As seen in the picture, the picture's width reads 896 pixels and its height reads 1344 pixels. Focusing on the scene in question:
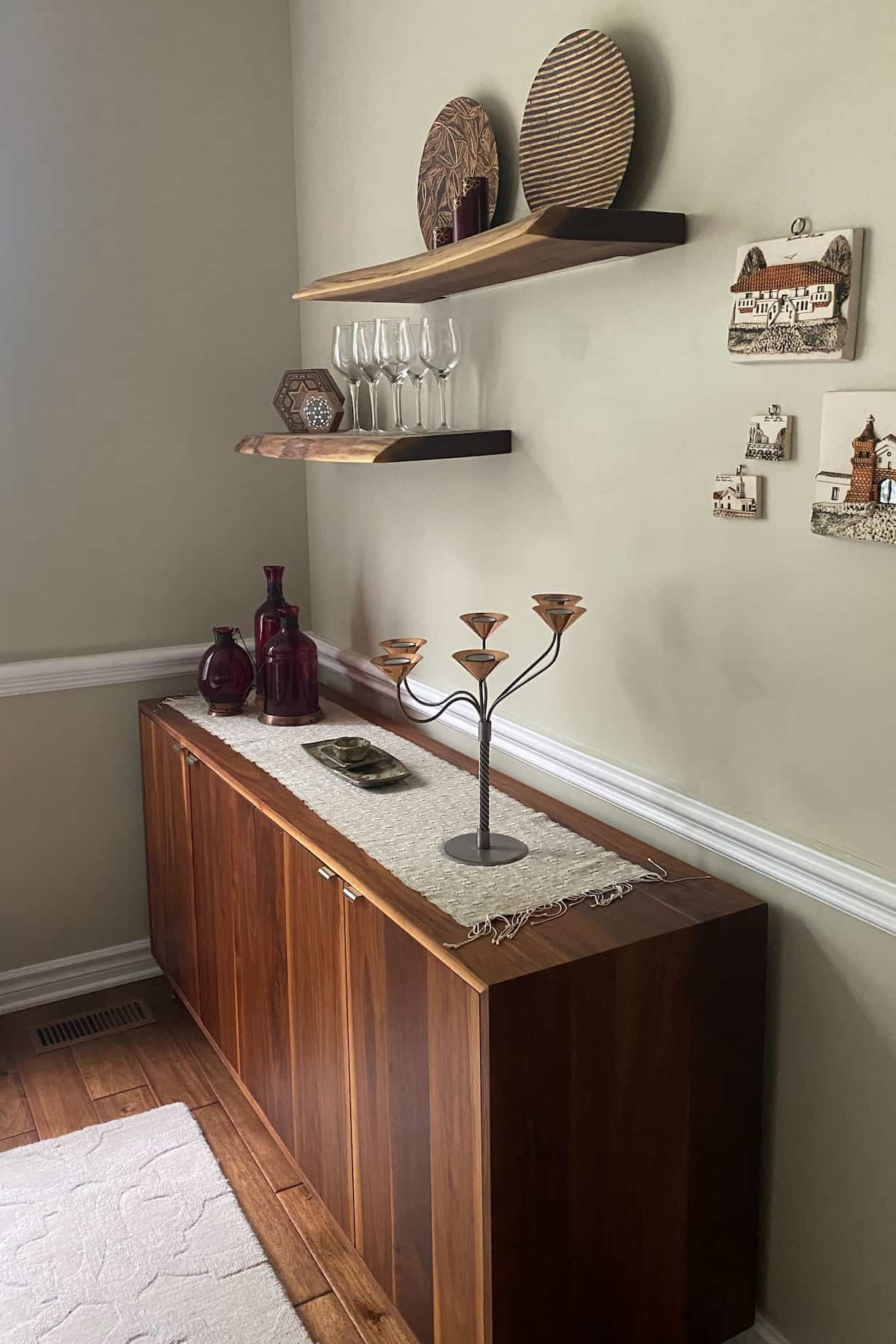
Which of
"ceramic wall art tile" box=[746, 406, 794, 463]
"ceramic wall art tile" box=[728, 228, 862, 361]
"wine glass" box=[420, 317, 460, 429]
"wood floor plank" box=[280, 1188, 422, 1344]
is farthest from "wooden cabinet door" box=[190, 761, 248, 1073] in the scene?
"ceramic wall art tile" box=[728, 228, 862, 361]

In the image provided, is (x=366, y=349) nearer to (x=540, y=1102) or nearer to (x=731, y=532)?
(x=731, y=532)

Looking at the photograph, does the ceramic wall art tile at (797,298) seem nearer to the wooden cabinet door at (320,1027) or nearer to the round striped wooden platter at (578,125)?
the round striped wooden platter at (578,125)

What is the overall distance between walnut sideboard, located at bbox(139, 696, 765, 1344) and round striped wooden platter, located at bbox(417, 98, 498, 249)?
3.95 feet

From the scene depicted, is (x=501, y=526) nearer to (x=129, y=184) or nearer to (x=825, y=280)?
(x=825, y=280)

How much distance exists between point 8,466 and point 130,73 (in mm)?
990

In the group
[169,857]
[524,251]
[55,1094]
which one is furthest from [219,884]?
[524,251]

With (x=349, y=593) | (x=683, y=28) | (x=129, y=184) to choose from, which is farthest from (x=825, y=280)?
(x=129, y=184)

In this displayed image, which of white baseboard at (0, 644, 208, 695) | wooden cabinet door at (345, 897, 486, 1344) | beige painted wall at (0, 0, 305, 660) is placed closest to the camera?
wooden cabinet door at (345, 897, 486, 1344)

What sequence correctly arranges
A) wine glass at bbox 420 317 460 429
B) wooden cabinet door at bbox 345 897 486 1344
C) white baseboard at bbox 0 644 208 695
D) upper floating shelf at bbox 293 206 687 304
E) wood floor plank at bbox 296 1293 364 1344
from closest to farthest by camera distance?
wooden cabinet door at bbox 345 897 486 1344, upper floating shelf at bbox 293 206 687 304, wood floor plank at bbox 296 1293 364 1344, wine glass at bbox 420 317 460 429, white baseboard at bbox 0 644 208 695

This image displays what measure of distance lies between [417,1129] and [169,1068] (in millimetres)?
1206

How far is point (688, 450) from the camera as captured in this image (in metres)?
1.75

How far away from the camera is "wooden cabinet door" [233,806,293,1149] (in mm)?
2127

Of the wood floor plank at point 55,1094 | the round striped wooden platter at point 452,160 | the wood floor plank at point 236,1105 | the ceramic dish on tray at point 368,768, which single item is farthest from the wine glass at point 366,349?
the wood floor plank at point 55,1094

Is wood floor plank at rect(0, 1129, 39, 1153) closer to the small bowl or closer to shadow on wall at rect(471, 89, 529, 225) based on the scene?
the small bowl
